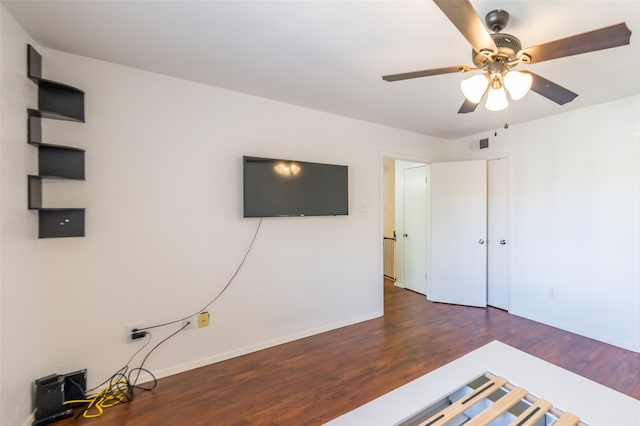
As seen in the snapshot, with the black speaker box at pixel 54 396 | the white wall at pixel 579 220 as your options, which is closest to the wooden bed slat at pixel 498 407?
the black speaker box at pixel 54 396

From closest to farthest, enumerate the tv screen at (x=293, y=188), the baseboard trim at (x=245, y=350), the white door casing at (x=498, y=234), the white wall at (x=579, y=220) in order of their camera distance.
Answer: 1. the baseboard trim at (x=245, y=350)
2. the tv screen at (x=293, y=188)
3. the white wall at (x=579, y=220)
4. the white door casing at (x=498, y=234)

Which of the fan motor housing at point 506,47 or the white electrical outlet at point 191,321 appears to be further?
the white electrical outlet at point 191,321

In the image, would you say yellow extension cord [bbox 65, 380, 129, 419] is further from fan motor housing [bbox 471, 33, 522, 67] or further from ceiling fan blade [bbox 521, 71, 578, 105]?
ceiling fan blade [bbox 521, 71, 578, 105]

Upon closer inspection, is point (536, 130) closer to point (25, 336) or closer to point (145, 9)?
point (145, 9)

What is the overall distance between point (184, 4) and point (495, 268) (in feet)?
14.4

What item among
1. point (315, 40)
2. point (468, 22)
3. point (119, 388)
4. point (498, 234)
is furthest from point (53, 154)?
point (498, 234)

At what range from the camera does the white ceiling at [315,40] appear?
1521mm

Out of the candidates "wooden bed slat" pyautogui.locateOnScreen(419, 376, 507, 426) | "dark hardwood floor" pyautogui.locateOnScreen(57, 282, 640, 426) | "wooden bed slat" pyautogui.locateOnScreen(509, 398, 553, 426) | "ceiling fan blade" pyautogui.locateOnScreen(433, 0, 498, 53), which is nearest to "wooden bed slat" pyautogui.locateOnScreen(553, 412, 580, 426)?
"wooden bed slat" pyautogui.locateOnScreen(509, 398, 553, 426)

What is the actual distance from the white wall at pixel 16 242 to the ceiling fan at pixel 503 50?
2202mm

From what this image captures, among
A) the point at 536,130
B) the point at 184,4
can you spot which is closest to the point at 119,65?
the point at 184,4

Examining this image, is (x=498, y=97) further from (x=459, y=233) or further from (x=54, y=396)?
(x=54, y=396)

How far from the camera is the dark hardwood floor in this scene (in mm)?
1916

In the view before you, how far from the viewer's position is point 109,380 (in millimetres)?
2104

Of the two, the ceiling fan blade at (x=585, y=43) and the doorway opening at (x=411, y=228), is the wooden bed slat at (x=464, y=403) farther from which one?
the doorway opening at (x=411, y=228)
